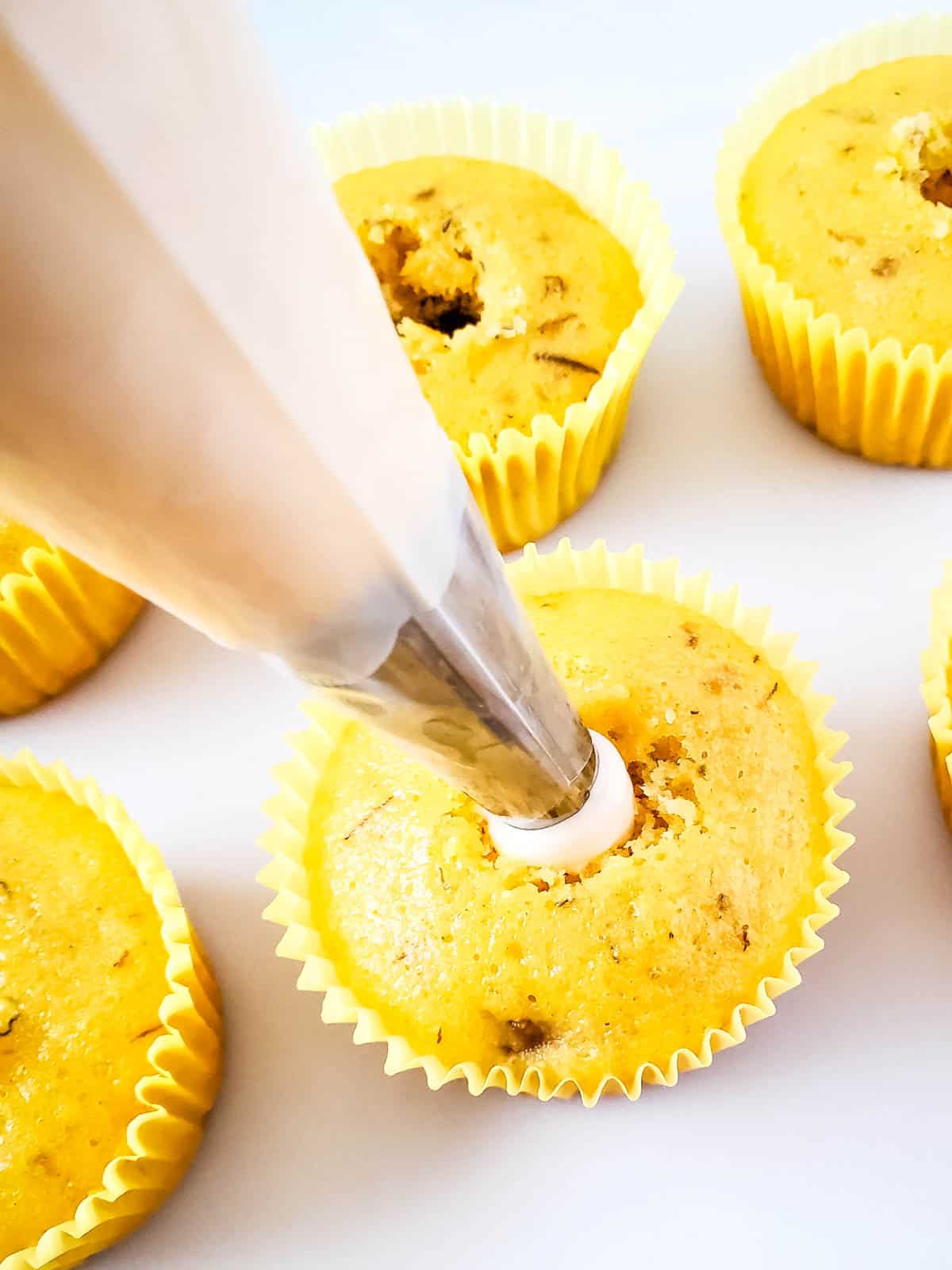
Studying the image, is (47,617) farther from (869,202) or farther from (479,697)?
(869,202)

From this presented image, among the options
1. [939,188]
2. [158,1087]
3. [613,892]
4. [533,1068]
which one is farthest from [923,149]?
[158,1087]

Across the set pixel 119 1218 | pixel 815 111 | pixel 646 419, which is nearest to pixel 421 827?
pixel 119 1218

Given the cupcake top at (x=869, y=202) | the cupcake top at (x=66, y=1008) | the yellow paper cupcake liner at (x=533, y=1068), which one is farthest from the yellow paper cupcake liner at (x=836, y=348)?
the cupcake top at (x=66, y=1008)

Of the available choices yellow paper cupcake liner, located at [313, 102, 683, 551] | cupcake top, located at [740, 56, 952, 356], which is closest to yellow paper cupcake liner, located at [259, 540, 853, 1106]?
yellow paper cupcake liner, located at [313, 102, 683, 551]

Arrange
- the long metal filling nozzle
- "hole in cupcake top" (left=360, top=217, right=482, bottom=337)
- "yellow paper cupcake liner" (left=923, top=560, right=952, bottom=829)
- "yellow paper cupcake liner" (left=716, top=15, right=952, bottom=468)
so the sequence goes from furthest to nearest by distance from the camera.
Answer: "hole in cupcake top" (left=360, top=217, right=482, bottom=337) < "yellow paper cupcake liner" (left=716, top=15, right=952, bottom=468) < "yellow paper cupcake liner" (left=923, top=560, right=952, bottom=829) < the long metal filling nozzle

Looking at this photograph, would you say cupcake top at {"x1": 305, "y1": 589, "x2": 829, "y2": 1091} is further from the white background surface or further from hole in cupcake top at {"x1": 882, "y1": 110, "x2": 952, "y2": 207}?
hole in cupcake top at {"x1": 882, "y1": 110, "x2": 952, "y2": 207}

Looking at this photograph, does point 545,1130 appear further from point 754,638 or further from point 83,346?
Result: point 83,346
